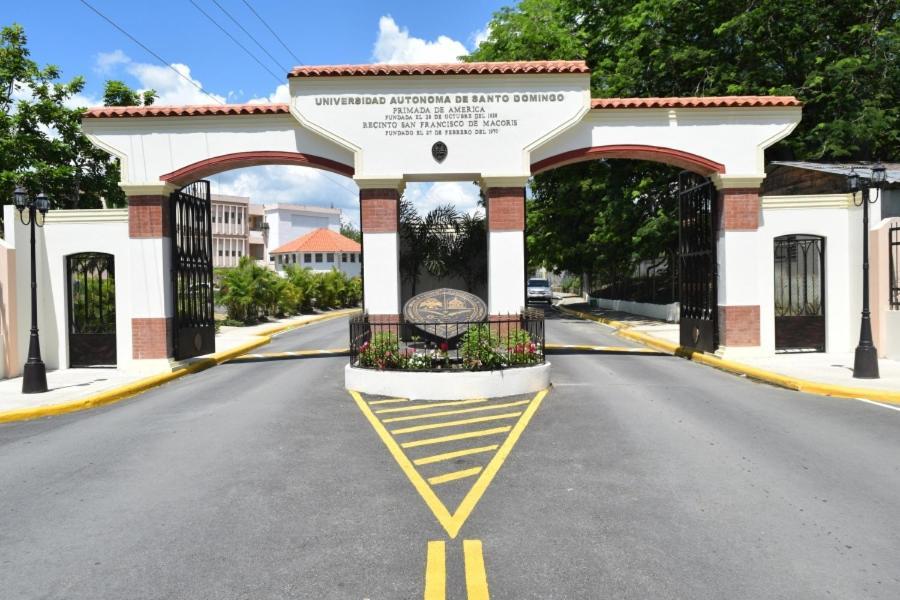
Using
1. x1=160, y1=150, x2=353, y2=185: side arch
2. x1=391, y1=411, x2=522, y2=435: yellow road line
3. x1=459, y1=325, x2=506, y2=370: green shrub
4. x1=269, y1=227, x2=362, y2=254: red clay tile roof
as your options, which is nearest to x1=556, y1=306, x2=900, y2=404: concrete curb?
x1=459, y1=325, x2=506, y2=370: green shrub

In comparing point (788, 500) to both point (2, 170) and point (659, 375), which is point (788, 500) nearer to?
point (659, 375)

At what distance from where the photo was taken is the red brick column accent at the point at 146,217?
48.8ft

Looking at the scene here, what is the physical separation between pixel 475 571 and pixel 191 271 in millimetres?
13562

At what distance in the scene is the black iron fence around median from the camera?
1134 centimetres

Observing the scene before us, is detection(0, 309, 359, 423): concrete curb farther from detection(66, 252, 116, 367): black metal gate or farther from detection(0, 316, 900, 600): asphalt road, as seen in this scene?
detection(66, 252, 116, 367): black metal gate

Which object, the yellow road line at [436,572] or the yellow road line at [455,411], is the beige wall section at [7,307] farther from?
the yellow road line at [436,572]

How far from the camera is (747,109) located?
15.2 metres

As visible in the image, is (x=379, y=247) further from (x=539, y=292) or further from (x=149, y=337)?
(x=539, y=292)

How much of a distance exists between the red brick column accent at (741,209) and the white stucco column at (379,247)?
7745 millimetres

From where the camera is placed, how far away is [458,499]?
6.02 m

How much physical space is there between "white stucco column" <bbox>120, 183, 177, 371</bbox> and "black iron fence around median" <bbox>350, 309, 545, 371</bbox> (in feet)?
17.0

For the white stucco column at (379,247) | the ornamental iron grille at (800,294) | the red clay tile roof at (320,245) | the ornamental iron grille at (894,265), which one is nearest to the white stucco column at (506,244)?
the white stucco column at (379,247)

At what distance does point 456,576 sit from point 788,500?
3.35 metres

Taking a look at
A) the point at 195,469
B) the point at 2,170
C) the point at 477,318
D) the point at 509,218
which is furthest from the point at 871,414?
the point at 2,170
